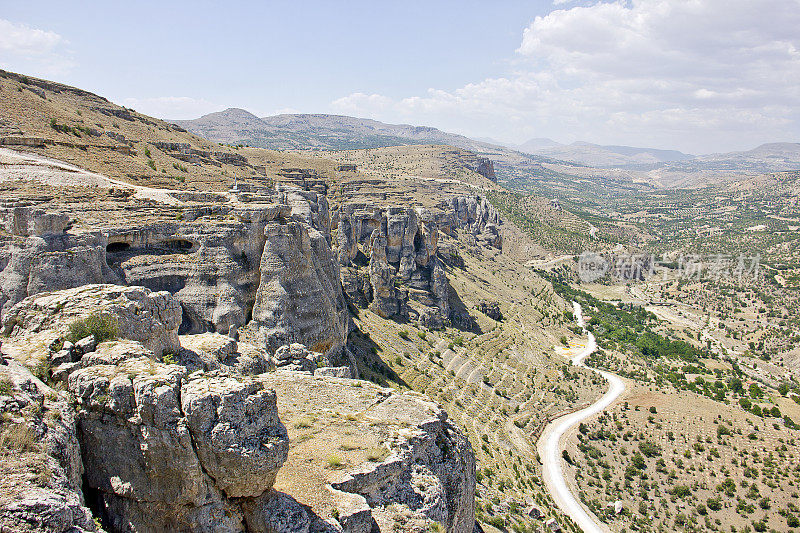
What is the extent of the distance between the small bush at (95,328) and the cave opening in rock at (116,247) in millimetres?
11258

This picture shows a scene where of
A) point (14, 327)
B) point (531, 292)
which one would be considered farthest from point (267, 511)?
point (531, 292)

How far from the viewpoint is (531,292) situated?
9244 cm

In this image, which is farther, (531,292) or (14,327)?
(531,292)

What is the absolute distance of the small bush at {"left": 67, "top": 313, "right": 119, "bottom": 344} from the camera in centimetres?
1177

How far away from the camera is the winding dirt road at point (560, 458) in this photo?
36.1m

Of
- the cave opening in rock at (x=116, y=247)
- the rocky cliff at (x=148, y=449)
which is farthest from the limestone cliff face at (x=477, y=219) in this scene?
the rocky cliff at (x=148, y=449)

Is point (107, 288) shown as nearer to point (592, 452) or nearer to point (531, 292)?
point (592, 452)

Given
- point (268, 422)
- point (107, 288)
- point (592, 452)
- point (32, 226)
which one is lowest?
point (592, 452)

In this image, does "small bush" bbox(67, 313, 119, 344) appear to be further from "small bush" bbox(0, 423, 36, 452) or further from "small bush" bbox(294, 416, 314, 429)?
"small bush" bbox(294, 416, 314, 429)

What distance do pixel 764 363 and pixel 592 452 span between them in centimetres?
5806

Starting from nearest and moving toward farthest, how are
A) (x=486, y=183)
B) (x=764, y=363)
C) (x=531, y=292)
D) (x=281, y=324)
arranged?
1. (x=281, y=324)
2. (x=764, y=363)
3. (x=531, y=292)
4. (x=486, y=183)

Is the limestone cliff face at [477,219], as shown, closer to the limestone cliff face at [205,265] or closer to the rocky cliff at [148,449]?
the limestone cliff face at [205,265]

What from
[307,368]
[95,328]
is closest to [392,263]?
[307,368]

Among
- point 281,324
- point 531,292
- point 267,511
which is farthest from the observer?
point 531,292
